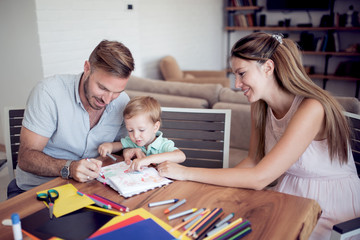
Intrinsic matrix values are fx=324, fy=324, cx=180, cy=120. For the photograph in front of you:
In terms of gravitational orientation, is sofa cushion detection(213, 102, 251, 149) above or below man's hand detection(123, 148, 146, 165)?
below

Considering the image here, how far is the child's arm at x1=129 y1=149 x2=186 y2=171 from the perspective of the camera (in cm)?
140

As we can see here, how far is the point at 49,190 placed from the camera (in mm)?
1226

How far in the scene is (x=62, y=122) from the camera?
163 cm

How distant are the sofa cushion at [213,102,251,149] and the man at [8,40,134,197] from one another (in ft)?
3.97

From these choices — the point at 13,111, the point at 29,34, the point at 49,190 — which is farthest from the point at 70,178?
the point at 29,34

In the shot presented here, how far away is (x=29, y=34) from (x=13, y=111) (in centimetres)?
158

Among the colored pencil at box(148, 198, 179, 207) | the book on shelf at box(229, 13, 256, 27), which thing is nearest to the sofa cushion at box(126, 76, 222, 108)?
the colored pencil at box(148, 198, 179, 207)

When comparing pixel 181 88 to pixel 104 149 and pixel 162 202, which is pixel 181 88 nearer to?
pixel 104 149

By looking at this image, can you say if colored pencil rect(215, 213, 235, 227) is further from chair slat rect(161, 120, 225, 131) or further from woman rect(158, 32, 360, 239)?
chair slat rect(161, 120, 225, 131)

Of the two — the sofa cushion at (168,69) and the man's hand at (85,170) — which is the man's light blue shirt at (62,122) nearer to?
the man's hand at (85,170)

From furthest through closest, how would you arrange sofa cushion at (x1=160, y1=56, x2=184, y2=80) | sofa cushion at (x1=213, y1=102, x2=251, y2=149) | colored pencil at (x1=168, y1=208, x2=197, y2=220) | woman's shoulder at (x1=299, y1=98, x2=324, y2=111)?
sofa cushion at (x1=160, y1=56, x2=184, y2=80) → sofa cushion at (x1=213, y1=102, x2=251, y2=149) → woman's shoulder at (x1=299, y1=98, x2=324, y2=111) → colored pencil at (x1=168, y1=208, x2=197, y2=220)

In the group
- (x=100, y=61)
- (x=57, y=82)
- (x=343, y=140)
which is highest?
(x=100, y=61)

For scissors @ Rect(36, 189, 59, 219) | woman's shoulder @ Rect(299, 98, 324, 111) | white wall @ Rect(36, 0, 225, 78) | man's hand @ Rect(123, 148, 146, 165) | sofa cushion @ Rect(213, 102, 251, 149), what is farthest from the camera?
white wall @ Rect(36, 0, 225, 78)

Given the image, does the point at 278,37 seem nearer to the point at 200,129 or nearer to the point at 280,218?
the point at 200,129
